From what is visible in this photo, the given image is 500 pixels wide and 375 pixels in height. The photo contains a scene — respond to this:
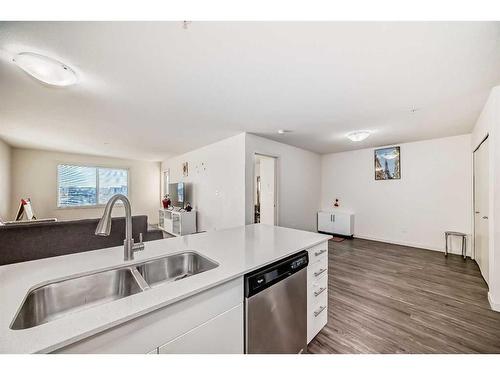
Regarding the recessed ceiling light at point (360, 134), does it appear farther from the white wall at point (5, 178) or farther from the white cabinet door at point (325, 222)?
the white wall at point (5, 178)

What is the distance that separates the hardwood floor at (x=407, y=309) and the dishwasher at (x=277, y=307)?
44 centimetres

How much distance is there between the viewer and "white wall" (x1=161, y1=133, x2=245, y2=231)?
147 inches

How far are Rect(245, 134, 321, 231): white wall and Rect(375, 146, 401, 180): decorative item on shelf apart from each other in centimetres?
150

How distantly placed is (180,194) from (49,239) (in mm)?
3404

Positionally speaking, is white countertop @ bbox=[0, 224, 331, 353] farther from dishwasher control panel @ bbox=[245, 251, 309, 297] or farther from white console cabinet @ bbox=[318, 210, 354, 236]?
white console cabinet @ bbox=[318, 210, 354, 236]

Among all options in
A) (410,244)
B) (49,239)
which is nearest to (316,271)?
(49,239)

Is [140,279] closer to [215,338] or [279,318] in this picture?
[215,338]

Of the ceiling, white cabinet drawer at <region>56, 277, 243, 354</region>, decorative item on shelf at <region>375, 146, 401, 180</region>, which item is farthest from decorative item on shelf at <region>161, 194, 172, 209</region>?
decorative item on shelf at <region>375, 146, 401, 180</region>

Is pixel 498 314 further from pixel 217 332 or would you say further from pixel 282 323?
pixel 217 332

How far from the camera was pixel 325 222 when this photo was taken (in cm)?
538

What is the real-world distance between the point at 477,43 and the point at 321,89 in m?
1.09

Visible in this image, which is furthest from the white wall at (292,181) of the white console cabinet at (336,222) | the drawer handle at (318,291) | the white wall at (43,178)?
the white wall at (43,178)

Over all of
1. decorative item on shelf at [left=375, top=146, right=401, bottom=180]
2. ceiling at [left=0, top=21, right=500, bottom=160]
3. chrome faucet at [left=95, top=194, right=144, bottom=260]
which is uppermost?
ceiling at [left=0, top=21, right=500, bottom=160]
